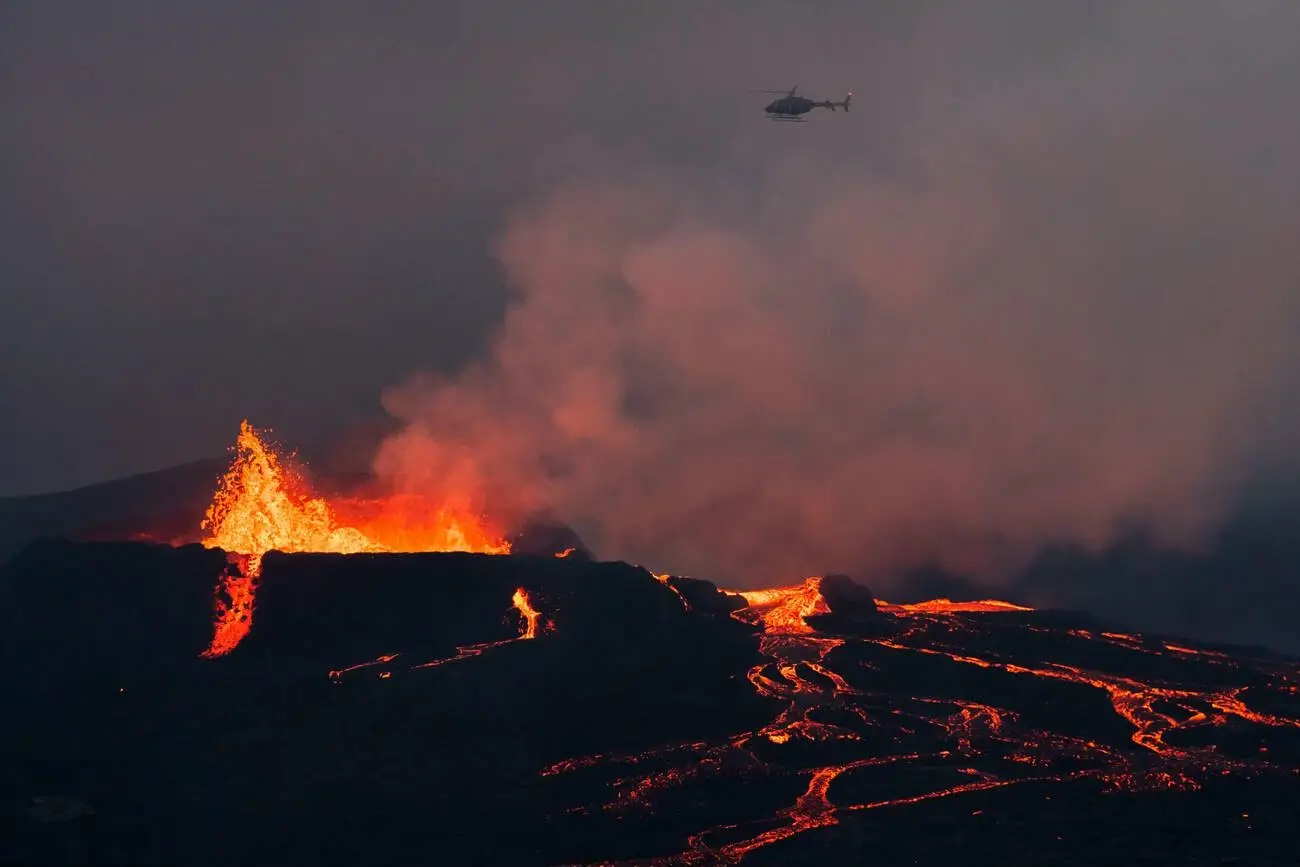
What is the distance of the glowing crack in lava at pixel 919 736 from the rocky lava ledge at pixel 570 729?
275 millimetres

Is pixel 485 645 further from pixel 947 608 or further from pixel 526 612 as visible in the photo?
pixel 947 608

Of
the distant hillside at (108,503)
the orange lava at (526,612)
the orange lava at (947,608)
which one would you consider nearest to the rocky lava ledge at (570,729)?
the orange lava at (526,612)

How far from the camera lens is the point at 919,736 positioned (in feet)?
266

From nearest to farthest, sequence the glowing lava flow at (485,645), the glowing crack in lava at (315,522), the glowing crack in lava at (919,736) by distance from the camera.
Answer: the glowing crack in lava at (919,736) → the glowing lava flow at (485,645) → the glowing crack in lava at (315,522)

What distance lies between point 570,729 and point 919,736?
21.1 m

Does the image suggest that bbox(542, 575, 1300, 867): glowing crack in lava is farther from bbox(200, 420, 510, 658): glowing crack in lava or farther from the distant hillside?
the distant hillside

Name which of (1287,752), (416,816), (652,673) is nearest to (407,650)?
(652,673)

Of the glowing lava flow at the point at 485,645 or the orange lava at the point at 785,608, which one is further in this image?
the orange lava at the point at 785,608

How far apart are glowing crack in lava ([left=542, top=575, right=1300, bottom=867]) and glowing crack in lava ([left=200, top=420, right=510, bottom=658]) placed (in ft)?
65.4

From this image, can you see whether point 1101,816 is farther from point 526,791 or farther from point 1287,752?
point 526,791

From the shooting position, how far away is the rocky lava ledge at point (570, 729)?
206 ft

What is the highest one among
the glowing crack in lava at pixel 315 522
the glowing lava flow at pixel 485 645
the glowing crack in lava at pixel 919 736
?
the glowing crack in lava at pixel 315 522

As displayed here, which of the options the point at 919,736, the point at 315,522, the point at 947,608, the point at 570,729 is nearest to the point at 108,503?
the point at 315,522

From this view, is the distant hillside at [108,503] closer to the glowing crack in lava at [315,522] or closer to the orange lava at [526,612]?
the glowing crack in lava at [315,522]
